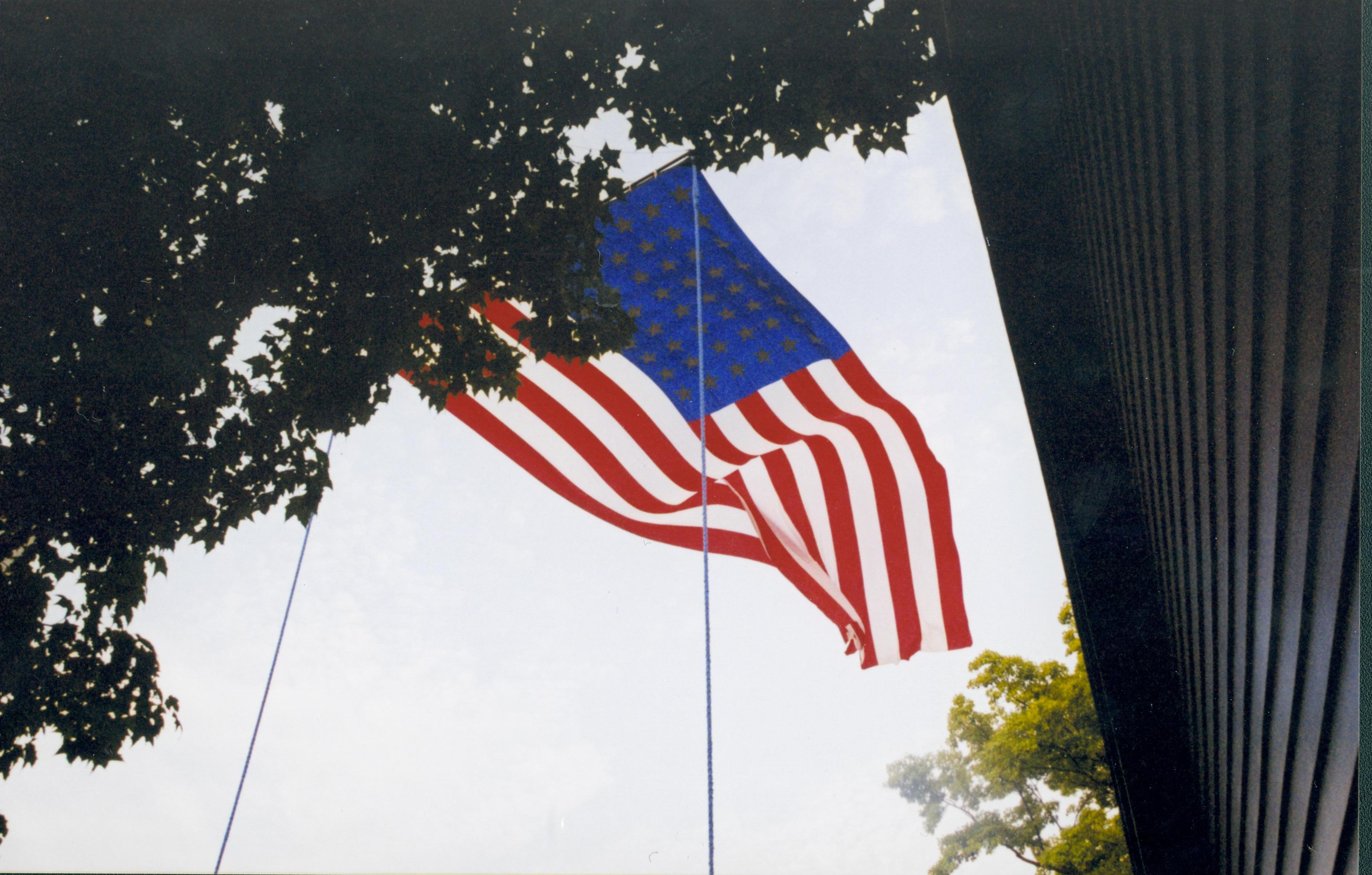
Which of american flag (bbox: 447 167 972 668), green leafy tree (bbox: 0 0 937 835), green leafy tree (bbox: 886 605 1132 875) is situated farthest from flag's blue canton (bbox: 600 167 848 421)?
green leafy tree (bbox: 886 605 1132 875)

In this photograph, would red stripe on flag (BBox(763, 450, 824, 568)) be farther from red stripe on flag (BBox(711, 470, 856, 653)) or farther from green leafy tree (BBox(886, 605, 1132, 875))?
green leafy tree (BBox(886, 605, 1132, 875))

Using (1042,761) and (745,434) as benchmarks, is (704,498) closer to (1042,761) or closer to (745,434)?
(745,434)

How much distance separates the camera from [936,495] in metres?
6.23

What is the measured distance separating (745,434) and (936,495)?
1565 mm

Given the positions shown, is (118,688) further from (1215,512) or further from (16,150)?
(1215,512)

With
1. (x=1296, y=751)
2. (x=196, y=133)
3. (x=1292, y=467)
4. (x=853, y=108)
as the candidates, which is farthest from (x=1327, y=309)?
(x=196, y=133)

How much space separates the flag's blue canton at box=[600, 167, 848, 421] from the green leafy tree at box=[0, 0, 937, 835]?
1640 millimetres

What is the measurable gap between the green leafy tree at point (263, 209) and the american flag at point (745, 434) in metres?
1.49

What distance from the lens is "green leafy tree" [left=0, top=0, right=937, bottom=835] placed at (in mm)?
3451

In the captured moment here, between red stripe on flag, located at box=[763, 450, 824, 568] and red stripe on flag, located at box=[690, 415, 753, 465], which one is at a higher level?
red stripe on flag, located at box=[690, 415, 753, 465]

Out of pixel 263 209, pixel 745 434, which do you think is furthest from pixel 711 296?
pixel 263 209

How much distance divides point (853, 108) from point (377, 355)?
2877 millimetres

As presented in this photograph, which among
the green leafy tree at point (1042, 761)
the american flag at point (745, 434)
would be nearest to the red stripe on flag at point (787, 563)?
the american flag at point (745, 434)

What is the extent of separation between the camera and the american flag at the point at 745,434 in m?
6.03
